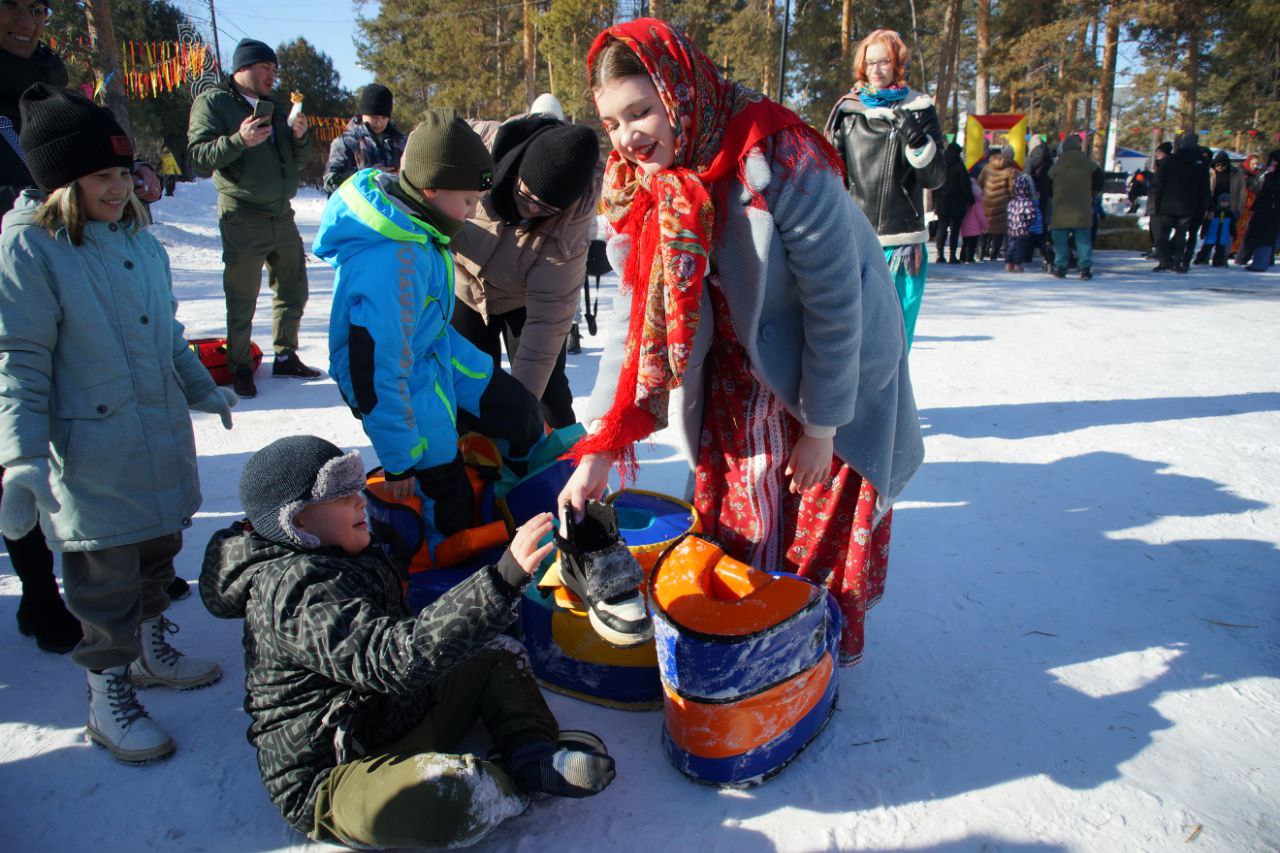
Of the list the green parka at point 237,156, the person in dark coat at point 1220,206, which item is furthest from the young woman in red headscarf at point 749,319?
the person in dark coat at point 1220,206

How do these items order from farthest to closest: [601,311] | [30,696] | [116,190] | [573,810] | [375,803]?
[601,311], [30,696], [116,190], [573,810], [375,803]

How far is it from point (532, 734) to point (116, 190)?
5.66 feet

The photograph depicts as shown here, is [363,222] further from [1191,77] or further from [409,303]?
[1191,77]

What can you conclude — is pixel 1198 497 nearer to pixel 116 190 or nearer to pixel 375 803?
pixel 375 803

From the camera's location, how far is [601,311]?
793 cm

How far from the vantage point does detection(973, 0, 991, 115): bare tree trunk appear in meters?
21.6

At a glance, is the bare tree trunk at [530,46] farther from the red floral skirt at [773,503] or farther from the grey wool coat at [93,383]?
the red floral skirt at [773,503]

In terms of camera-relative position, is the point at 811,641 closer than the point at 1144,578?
Yes

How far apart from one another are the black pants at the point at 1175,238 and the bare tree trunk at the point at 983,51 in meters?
13.0

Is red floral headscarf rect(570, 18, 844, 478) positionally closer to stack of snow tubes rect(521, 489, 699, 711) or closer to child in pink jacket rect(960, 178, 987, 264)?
stack of snow tubes rect(521, 489, 699, 711)

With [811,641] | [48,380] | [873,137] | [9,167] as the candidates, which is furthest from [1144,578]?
[9,167]

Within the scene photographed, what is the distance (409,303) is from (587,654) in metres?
1.14

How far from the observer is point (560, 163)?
8.61 ft

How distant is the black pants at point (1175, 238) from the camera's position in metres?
10.3
